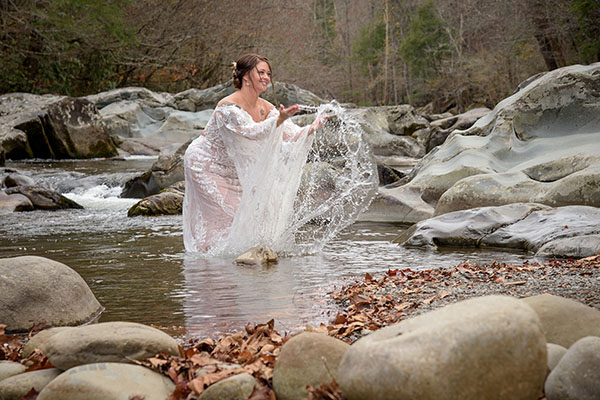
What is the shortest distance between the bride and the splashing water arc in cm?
1

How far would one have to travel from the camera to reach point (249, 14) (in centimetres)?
4103

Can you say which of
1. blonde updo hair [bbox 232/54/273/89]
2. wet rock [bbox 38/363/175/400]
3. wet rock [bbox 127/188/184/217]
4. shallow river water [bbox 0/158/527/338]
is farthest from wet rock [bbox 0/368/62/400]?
wet rock [bbox 127/188/184/217]

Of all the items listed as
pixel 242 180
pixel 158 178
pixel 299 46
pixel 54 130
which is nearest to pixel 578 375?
pixel 242 180

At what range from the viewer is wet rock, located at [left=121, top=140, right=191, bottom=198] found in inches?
576

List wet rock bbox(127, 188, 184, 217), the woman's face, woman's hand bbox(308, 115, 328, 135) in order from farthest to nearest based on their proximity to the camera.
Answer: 1. wet rock bbox(127, 188, 184, 217)
2. the woman's face
3. woman's hand bbox(308, 115, 328, 135)

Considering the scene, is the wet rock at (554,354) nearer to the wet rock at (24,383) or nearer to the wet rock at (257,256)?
the wet rock at (24,383)

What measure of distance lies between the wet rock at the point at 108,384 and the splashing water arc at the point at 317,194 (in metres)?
4.58

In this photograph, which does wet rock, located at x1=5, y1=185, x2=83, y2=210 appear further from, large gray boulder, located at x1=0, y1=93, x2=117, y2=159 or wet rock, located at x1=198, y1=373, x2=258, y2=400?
wet rock, located at x1=198, y1=373, x2=258, y2=400

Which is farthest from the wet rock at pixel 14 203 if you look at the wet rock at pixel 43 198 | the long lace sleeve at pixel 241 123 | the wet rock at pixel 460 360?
the wet rock at pixel 460 360

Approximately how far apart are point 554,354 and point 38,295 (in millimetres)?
3377

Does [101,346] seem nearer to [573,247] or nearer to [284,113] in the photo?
[284,113]

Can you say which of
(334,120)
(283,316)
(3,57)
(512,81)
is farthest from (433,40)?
→ (283,316)

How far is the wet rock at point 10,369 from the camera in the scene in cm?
357

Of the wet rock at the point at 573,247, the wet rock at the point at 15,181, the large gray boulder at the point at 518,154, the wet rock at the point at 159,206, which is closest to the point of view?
the wet rock at the point at 573,247
